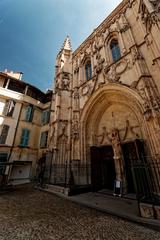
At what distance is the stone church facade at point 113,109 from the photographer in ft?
21.6

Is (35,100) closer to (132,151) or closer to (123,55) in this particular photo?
(123,55)

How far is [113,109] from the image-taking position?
9.46m

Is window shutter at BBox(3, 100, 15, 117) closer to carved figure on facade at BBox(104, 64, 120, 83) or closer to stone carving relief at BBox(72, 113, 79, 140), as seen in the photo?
stone carving relief at BBox(72, 113, 79, 140)

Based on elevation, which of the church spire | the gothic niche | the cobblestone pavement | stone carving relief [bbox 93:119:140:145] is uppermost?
the church spire

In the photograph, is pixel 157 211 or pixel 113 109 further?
pixel 113 109

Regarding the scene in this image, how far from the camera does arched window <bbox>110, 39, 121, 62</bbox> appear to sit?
10087mm

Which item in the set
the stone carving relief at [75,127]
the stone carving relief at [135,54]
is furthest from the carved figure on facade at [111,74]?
the stone carving relief at [75,127]

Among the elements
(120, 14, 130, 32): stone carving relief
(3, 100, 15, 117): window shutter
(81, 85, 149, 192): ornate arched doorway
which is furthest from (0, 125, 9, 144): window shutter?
(120, 14, 130, 32): stone carving relief

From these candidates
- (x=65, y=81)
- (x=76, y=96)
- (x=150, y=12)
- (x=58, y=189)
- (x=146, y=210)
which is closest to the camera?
(x=146, y=210)

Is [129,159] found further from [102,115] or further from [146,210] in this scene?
[146,210]

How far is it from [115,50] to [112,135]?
748 cm

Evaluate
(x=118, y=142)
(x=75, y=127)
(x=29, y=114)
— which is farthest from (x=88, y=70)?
(x=29, y=114)

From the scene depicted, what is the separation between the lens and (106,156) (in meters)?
9.15

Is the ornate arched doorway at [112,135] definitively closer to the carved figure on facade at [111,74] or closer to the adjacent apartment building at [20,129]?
the carved figure on facade at [111,74]
